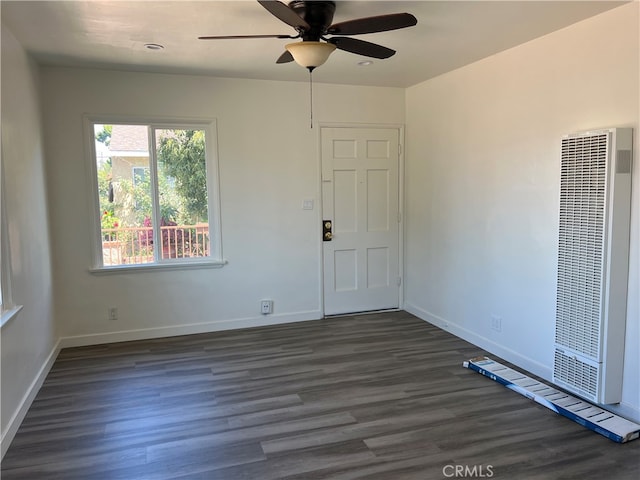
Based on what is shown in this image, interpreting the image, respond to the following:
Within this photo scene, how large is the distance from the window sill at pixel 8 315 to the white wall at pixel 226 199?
1443mm

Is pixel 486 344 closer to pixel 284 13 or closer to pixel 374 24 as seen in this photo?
pixel 374 24

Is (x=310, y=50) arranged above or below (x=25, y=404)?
above

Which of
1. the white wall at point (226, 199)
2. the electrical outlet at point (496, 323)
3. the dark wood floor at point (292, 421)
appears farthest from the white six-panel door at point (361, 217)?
the electrical outlet at point (496, 323)

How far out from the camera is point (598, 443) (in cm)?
269

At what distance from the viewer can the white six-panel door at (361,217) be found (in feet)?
17.0

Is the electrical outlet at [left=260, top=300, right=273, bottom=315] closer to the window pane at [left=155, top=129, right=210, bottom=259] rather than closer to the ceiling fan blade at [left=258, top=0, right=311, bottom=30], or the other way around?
the window pane at [left=155, top=129, right=210, bottom=259]

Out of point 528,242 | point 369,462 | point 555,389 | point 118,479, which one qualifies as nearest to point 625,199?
point 528,242

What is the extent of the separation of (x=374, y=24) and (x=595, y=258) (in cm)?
197

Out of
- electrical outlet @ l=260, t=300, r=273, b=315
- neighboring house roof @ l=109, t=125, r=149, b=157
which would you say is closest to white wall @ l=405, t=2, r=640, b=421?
electrical outlet @ l=260, t=300, r=273, b=315

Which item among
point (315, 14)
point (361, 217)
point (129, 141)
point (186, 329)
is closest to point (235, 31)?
point (315, 14)

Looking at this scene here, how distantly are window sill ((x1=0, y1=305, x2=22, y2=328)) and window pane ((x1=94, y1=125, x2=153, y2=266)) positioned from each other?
4.98 feet

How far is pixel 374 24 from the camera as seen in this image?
2520 mm

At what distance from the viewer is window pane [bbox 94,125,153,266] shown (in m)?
4.44

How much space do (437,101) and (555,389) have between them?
2933mm
